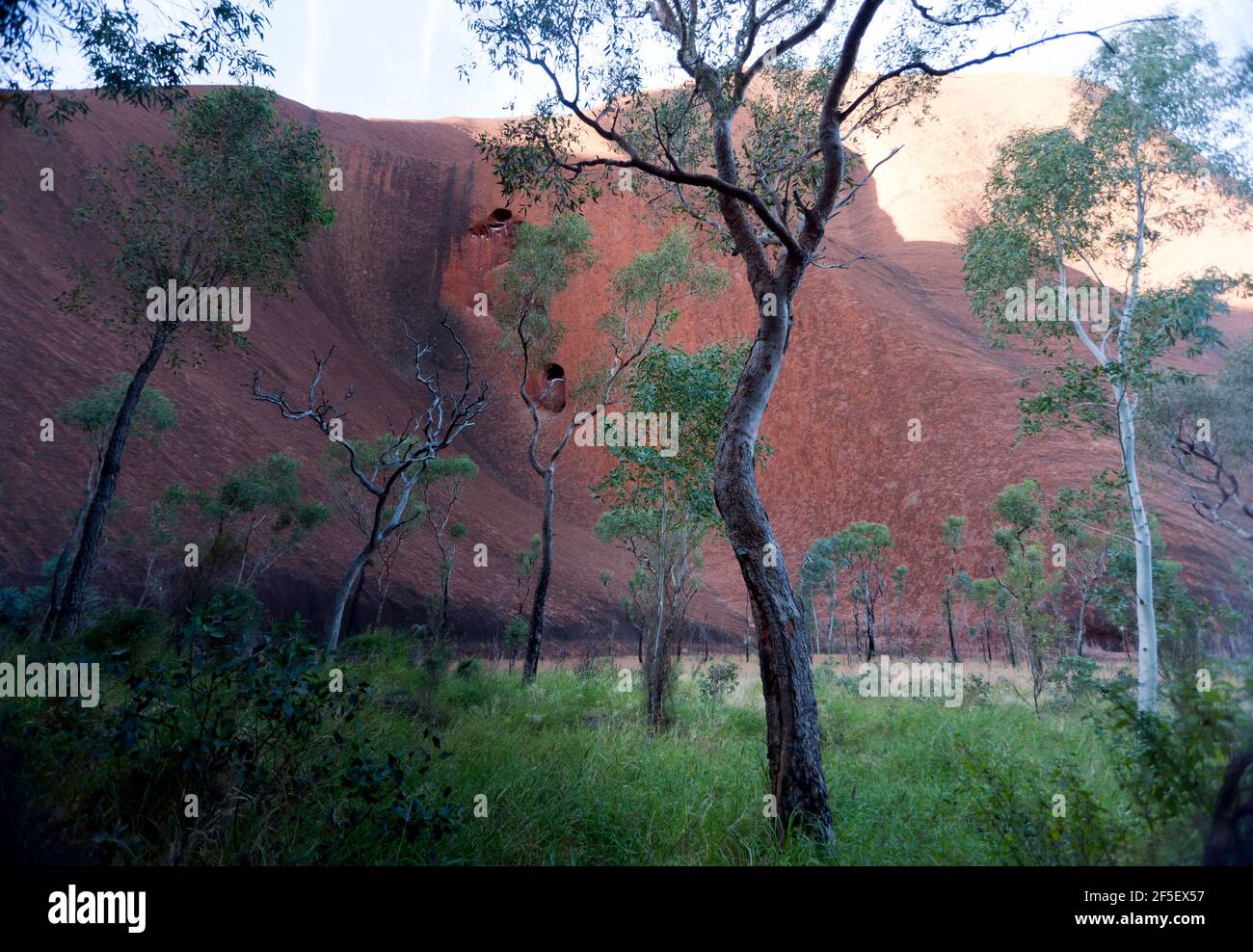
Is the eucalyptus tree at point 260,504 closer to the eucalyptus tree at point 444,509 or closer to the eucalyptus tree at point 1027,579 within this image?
the eucalyptus tree at point 444,509

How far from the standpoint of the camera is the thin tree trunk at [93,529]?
34.3 feet

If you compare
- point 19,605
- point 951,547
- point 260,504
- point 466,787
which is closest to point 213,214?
point 19,605

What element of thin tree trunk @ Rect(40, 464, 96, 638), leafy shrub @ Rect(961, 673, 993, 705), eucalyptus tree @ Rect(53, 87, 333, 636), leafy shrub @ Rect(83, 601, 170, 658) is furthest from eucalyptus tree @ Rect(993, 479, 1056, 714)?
thin tree trunk @ Rect(40, 464, 96, 638)

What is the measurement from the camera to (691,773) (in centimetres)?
691

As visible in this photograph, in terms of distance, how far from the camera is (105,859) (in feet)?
11.0

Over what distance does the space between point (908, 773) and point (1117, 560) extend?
35.4 ft

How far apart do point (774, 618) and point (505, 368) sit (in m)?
51.1

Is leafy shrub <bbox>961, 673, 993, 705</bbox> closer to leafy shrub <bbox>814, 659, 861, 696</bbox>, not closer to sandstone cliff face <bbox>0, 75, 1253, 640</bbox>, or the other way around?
leafy shrub <bbox>814, 659, 861, 696</bbox>

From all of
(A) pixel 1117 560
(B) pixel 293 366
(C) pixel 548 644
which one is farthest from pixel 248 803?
(B) pixel 293 366

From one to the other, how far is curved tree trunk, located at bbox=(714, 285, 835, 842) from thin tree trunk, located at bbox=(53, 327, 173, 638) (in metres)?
10.4

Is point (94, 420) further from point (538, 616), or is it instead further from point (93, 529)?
point (538, 616)

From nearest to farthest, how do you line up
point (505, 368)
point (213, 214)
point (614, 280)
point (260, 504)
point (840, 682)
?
point (213, 214)
point (840, 682)
point (614, 280)
point (260, 504)
point (505, 368)
